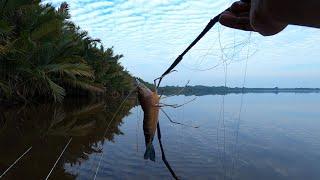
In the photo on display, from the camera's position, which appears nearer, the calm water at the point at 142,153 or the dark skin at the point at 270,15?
the dark skin at the point at 270,15

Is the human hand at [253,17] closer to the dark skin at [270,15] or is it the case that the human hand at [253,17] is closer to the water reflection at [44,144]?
the dark skin at [270,15]

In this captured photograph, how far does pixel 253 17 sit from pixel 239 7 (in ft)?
0.34

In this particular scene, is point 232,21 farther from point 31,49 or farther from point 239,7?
point 31,49

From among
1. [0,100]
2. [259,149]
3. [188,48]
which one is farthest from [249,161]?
[0,100]

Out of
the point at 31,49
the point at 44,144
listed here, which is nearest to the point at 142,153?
the point at 44,144

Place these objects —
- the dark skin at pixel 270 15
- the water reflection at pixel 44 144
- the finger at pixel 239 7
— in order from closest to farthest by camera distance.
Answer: the dark skin at pixel 270 15
the finger at pixel 239 7
the water reflection at pixel 44 144

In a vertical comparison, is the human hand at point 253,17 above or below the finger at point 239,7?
below

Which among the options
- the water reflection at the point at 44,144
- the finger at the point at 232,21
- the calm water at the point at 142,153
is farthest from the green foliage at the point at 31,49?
the finger at the point at 232,21

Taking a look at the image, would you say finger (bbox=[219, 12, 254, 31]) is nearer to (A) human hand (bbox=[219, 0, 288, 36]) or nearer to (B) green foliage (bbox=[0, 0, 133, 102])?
(A) human hand (bbox=[219, 0, 288, 36])

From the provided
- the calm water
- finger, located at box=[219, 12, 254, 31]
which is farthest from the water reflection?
finger, located at box=[219, 12, 254, 31]

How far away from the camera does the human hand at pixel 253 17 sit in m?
0.76

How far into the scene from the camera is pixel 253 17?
0.83 meters

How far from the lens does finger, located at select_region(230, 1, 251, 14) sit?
0.92 m

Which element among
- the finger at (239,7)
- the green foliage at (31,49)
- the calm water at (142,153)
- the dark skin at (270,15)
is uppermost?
the green foliage at (31,49)
